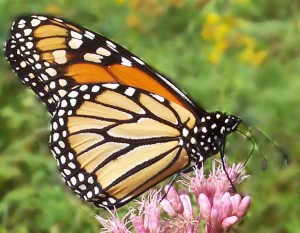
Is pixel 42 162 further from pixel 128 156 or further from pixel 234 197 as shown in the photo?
pixel 234 197

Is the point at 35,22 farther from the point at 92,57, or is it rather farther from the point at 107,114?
the point at 107,114

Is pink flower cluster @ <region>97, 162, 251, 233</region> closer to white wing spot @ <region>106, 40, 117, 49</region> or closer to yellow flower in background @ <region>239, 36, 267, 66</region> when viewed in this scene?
white wing spot @ <region>106, 40, 117, 49</region>

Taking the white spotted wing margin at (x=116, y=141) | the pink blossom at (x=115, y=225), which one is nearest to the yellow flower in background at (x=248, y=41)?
the white spotted wing margin at (x=116, y=141)

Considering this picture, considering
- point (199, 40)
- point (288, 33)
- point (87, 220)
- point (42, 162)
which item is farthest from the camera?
point (199, 40)

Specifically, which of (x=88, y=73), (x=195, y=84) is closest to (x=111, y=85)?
(x=88, y=73)

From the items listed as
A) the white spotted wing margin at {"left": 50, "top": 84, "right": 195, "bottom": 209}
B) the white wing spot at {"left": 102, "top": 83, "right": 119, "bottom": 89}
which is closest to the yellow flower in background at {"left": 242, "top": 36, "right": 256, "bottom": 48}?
the white spotted wing margin at {"left": 50, "top": 84, "right": 195, "bottom": 209}

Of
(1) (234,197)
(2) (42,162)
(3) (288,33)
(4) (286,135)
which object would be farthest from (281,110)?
(1) (234,197)
